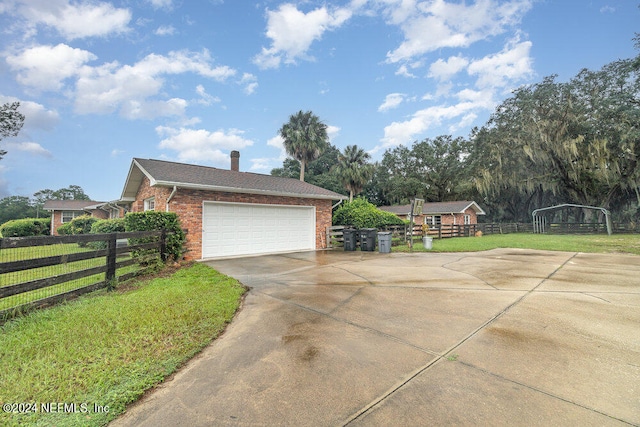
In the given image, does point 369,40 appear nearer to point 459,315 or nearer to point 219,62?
point 219,62

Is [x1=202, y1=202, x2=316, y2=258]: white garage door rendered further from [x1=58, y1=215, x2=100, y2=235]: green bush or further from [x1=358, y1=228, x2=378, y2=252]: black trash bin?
[x1=58, y1=215, x2=100, y2=235]: green bush

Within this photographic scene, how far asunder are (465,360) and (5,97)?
28298 mm

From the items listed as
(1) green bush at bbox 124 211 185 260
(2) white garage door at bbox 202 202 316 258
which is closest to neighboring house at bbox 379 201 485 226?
(2) white garage door at bbox 202 202 316 258

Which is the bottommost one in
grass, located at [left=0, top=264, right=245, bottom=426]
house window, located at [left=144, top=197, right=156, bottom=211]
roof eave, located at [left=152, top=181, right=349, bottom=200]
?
grass, located at [left=0, top=264, right=245, bottom=426]

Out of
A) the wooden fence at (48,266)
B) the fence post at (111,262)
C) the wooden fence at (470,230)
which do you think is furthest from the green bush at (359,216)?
the fence post at (111,262)

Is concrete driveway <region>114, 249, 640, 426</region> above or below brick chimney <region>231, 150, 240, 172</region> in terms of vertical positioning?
below

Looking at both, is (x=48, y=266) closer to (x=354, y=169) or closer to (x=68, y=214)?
(x=354, y=169)

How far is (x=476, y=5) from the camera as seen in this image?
1035cm

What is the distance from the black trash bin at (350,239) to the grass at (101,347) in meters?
7.72

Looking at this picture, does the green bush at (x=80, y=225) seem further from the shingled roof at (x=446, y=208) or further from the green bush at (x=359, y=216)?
the shingled roof at (x=446, y=208)

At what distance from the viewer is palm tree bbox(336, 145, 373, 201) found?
27638 mm

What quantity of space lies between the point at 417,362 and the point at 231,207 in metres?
8.86

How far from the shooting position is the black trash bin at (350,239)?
39.2 feet

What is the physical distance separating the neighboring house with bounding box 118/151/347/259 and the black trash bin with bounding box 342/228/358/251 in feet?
3.74
